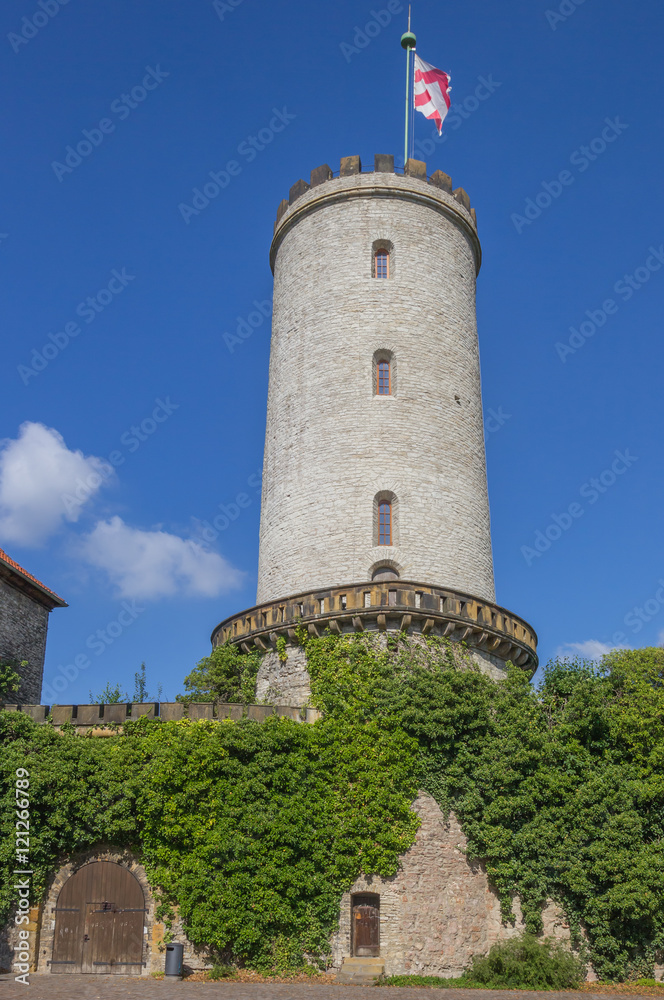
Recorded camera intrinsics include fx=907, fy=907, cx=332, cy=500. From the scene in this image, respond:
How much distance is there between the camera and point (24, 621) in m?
27.5

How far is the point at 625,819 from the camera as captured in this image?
64.3ft

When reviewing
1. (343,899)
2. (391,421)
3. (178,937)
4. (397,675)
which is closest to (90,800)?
(178,937)

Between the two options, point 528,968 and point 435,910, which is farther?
point 435,910

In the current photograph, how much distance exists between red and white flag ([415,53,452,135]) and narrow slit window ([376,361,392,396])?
8.71 m

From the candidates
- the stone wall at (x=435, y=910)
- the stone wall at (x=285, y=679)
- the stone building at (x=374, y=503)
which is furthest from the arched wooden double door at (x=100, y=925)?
the stone wall at (x=285, y=679)

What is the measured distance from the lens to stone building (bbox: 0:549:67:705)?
2644cm

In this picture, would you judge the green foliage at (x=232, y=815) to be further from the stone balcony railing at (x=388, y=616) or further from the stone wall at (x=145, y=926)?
the stone balcony railing at (x=388, y=616)

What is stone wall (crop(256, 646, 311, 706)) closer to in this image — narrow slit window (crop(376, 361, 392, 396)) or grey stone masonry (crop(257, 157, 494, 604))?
grey stone masonry (crop(257, 157, 494, 604))

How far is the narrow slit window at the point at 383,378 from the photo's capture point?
25766mm

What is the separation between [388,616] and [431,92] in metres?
17.5

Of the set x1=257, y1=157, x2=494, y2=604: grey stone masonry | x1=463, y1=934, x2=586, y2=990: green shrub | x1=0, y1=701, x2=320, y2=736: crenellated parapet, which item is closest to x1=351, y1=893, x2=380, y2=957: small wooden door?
x1=463, y1=934, x2=586, y2=990: green shrub

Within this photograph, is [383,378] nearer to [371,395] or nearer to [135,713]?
[371,395]

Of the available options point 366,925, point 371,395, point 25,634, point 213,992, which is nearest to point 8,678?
point 25,634

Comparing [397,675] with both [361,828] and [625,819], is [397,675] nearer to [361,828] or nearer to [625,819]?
[361,828]
